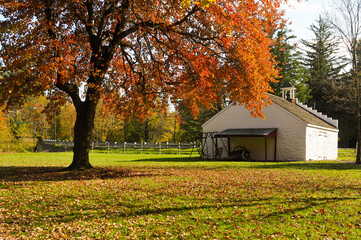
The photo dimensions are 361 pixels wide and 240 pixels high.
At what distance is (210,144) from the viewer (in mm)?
31250

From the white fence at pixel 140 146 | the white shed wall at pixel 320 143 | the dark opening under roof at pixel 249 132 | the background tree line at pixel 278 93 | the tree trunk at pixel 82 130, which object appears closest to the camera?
the tree trunk at pixel 82 130

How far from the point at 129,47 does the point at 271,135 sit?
587 inches

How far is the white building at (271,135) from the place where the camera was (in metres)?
26.7

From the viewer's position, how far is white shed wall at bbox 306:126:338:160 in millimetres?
27323

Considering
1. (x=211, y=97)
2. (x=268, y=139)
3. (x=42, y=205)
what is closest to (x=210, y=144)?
(x=268, y=139)

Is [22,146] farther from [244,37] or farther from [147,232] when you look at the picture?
[147,232]

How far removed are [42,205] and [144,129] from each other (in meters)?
45.4

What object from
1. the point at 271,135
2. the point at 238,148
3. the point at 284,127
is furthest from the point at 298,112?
the point at 238,148

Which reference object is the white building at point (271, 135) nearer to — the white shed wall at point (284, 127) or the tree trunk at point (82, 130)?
the white shed wall at point (284, 127)

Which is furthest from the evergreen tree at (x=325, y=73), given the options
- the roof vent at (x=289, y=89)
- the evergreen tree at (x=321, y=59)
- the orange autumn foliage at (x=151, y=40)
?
the orange autumn foliage at (x=151, y=40)

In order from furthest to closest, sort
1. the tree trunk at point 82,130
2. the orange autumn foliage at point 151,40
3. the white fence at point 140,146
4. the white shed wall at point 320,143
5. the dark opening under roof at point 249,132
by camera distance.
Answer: the white fence at point 140,146 → the white shed wall at point 320,143 → the dark opening under roof at point 249,132 → the tree trunk at point 82,130 → the orange autumn foliage at point 151,40

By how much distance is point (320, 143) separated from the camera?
2953cm

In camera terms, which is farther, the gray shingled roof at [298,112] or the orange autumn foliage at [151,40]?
the gray shingled roof at [298,112]

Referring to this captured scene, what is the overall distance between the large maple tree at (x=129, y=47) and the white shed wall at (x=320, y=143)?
1416cm
